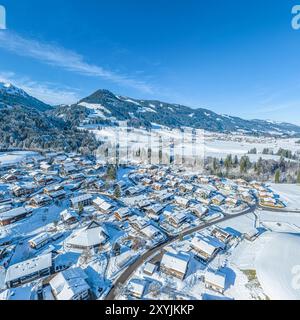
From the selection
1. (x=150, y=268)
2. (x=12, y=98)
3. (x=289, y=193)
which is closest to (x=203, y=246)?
(x=150, y=268)

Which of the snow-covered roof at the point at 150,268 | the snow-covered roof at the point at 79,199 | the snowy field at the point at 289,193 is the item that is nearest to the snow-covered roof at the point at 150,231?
the snow-covered roof at the point at 150,268

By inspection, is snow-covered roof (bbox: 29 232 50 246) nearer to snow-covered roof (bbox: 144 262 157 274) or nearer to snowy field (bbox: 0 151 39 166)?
snow-covered roof (bbox: 144 262 157 274)

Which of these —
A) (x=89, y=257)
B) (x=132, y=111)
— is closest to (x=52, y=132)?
(x=89, y=257)

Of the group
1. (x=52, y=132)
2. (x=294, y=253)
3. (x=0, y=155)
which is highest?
(x=52, y=132)

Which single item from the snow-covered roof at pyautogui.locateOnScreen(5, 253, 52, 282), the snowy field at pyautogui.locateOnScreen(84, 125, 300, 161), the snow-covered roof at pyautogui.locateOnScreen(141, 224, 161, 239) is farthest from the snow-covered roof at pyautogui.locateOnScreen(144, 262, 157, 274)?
the snowy field at pyautogui.locateOnScreen(84, 125, 300, 161)

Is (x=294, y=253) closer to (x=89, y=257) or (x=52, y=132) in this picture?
(x=89, y=257)
